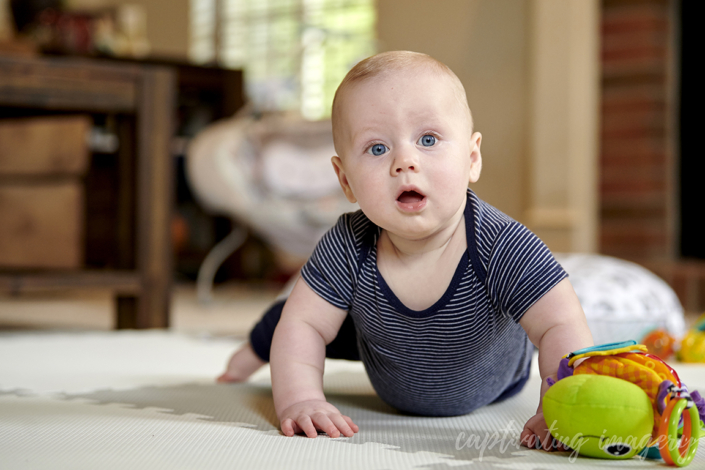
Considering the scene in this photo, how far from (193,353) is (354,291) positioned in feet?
2.28

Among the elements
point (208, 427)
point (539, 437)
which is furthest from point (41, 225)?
point (539, 437)

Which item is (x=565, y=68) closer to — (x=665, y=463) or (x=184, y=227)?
(x=184, y=227)

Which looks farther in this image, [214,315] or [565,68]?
[565,68]

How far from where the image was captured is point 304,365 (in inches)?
28.6

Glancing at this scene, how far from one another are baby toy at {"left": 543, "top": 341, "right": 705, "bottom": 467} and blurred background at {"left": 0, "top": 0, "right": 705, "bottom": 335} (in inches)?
48.4

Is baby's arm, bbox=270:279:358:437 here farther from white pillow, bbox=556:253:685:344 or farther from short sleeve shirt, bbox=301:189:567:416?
white pillow, bbox=556:253:685:344

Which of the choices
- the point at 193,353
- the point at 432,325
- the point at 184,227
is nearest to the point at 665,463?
the point at 432,325

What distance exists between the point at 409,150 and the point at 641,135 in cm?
223

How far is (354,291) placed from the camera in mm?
739

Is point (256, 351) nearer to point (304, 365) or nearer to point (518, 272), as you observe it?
point (304, 365)

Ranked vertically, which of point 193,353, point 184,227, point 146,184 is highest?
point 146,184

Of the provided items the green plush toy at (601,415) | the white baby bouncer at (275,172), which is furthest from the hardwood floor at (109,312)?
the green plush toy at (601,415)

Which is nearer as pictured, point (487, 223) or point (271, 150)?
point (487, 223)

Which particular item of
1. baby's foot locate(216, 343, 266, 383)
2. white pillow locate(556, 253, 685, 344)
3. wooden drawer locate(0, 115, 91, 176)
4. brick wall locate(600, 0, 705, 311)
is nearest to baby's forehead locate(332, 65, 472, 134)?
baby's foot locate(216, 343, 266, 383)
